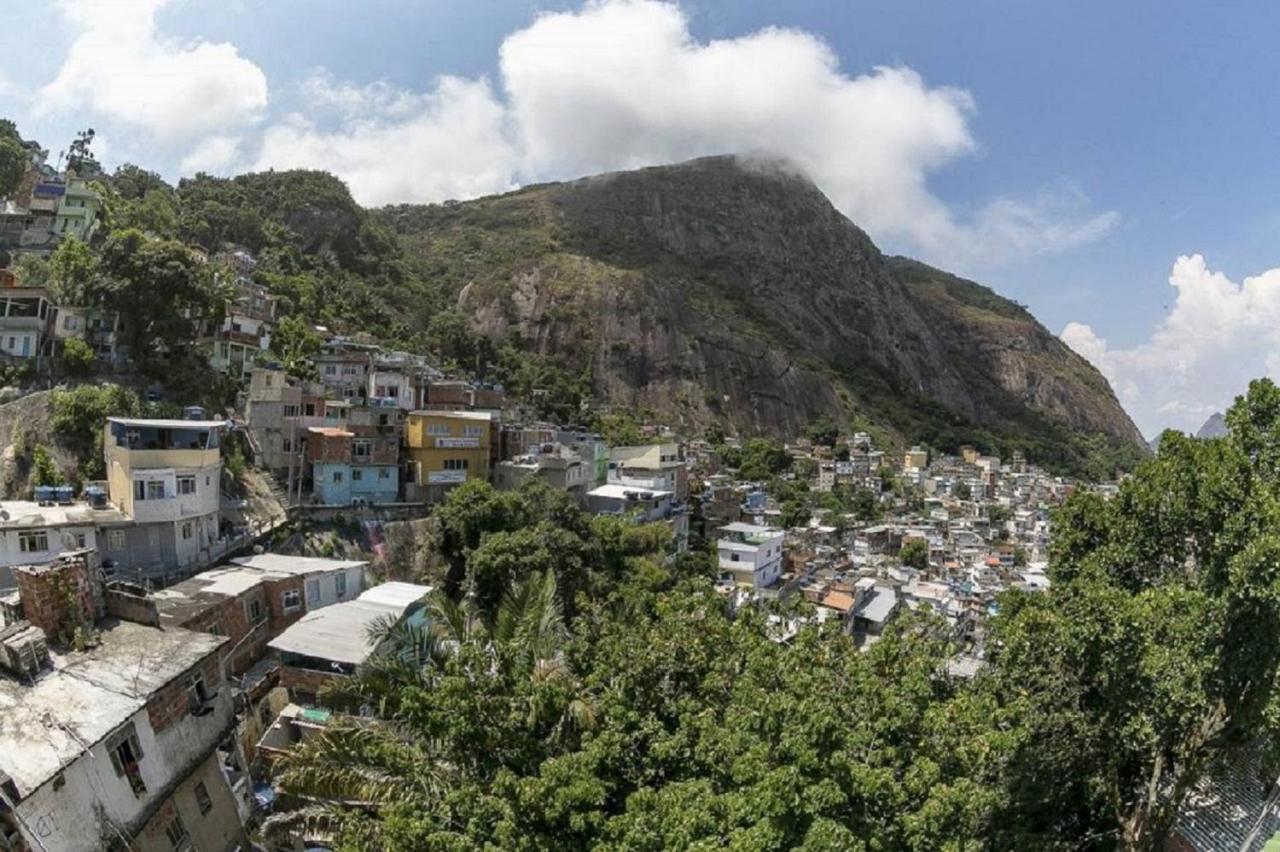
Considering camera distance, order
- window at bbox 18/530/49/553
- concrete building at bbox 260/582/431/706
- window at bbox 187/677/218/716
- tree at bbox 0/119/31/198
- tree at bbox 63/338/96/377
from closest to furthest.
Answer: window at bbox 187/677/218/716 < concrete building at bbox 260/582/431/706 < window at bbox 18/530/49/553 < tree at bbox 63/338/96/377 < tree at bbox 0/119/31/198

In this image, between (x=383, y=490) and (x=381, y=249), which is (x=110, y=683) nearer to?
(x=383, y=490)

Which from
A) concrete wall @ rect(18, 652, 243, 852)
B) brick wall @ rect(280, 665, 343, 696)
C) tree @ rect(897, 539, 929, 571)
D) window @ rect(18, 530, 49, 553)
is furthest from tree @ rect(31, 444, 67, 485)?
tree @ rect(897, 539, 929, 571)

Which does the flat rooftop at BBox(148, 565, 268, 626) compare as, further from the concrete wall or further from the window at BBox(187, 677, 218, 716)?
the concrete wall

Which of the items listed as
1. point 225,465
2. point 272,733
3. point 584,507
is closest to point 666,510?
point 584,507

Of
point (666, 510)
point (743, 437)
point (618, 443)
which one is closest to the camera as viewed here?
point (666, 510)

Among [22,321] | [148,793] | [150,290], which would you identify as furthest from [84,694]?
[22,321]

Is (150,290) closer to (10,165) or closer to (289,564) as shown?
(289,564)

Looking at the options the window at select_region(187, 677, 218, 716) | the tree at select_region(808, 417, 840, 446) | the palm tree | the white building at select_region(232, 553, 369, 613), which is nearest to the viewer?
the palm tree
